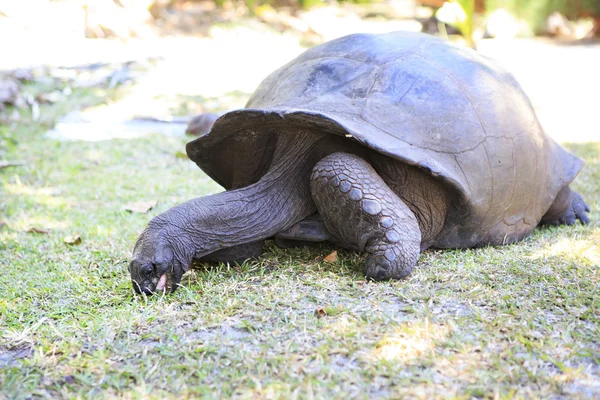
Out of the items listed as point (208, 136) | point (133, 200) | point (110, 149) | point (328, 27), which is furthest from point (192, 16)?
point (208, 136)

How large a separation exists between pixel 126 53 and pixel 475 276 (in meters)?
9.24

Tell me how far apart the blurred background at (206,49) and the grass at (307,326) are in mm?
3844

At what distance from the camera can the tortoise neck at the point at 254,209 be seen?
266 centimetres

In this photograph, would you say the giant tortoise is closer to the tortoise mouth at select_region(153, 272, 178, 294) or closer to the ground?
the tortoise mouth at select_region(153, 272, 178, 294)

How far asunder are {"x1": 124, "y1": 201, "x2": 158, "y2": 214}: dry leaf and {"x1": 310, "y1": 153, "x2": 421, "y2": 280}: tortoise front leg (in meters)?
1.87

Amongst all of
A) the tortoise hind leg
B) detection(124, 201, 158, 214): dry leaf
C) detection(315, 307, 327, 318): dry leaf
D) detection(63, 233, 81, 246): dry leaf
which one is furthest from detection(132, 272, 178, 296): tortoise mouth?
the tortoise hind leg

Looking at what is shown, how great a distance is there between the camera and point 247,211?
278cm

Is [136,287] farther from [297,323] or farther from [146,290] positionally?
[297,323]

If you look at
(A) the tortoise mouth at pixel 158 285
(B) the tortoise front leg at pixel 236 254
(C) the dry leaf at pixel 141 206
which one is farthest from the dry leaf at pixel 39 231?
(A) the tortoise mouth at pixel 158 285

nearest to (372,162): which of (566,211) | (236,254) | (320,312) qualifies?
(236,254)

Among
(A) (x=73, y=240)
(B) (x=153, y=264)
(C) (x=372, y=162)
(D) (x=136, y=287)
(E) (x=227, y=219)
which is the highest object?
(C) (x=372, y=162)

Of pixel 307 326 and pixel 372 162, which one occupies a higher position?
pixel 372 162

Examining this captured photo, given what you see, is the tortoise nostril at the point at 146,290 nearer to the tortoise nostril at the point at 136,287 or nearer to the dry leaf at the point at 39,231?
the tortoise nostril at the point at 136,287

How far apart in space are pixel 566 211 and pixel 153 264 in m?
2.41
